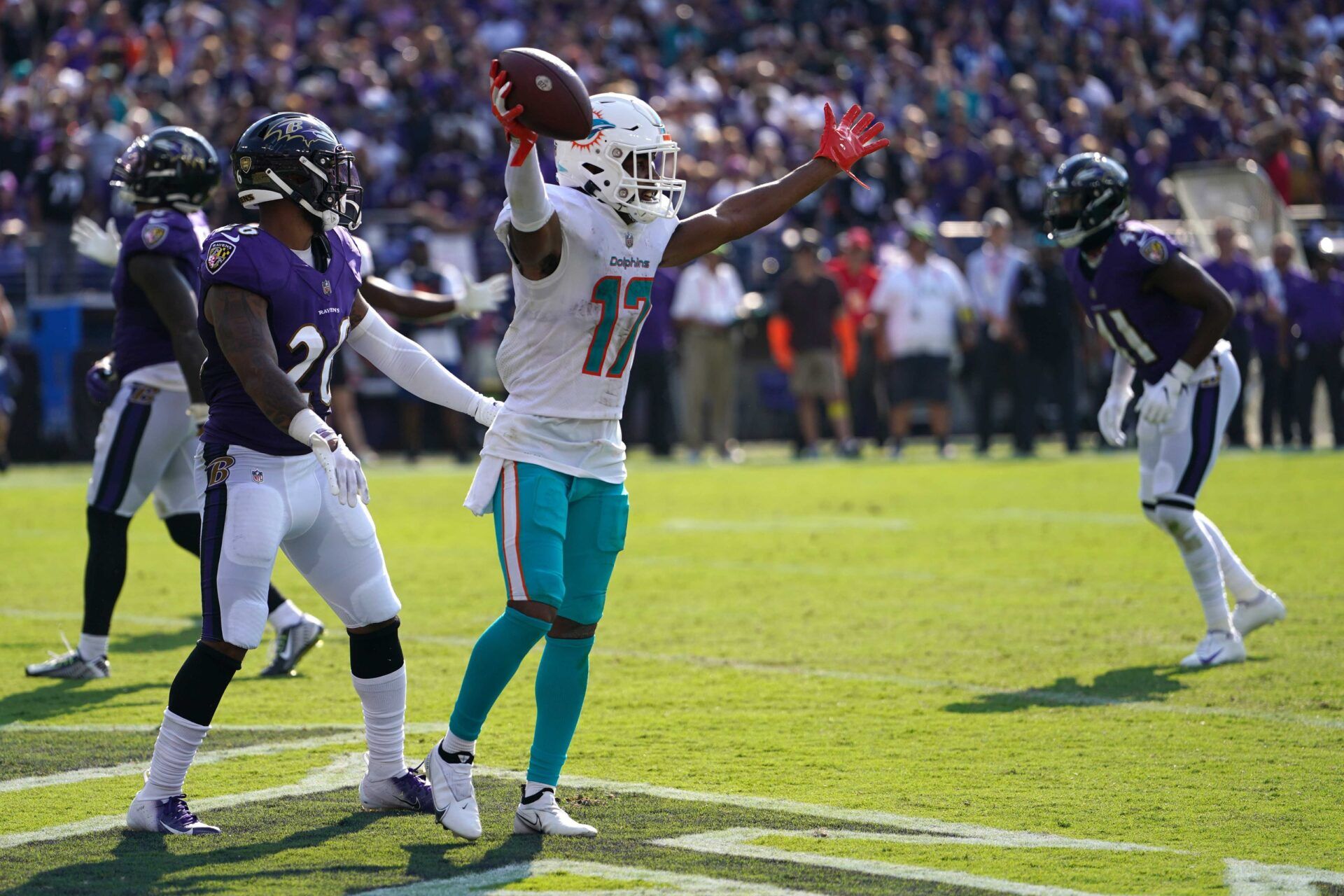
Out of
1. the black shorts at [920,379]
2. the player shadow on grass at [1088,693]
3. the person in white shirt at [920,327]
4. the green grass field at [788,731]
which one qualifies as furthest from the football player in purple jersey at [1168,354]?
the black shorts at [920,379]

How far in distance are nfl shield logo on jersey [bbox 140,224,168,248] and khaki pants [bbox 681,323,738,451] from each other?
10.6 meters

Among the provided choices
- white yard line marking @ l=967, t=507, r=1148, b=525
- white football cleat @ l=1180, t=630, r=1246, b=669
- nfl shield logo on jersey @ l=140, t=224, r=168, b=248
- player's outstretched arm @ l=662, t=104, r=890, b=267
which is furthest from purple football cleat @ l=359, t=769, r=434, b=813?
white yard line marking @ l=967, t=507, r=1148, b=525

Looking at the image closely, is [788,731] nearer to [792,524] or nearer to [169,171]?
[169,171]

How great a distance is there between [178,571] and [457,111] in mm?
10137

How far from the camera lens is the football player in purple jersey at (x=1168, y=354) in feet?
23.0

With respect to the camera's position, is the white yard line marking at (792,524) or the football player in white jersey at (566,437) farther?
the white yard line marking at (792,524)

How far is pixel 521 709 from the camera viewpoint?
6.17m

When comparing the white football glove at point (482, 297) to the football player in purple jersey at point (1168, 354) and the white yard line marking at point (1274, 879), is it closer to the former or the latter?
the football player in purple jersey at point (1168, 354)

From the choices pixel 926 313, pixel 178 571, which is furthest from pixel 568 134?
pixel 926 313

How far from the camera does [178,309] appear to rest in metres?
6.43

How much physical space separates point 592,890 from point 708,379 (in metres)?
13.2

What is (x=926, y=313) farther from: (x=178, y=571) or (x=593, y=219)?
(x=593, y=219)

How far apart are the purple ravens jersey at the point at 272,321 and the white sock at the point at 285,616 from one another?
2285 mm

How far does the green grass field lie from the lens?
4137 mm
